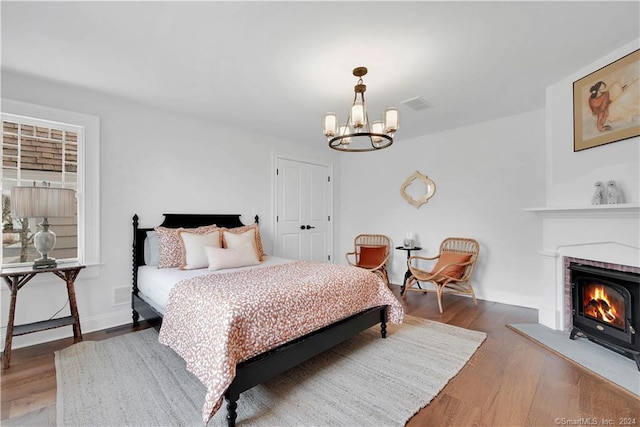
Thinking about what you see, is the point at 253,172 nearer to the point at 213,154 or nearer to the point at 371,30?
the point at 213,154

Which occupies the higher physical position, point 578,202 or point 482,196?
point 482,196

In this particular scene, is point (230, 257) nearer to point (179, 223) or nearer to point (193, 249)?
point (193, 249)

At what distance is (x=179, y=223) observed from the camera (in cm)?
350

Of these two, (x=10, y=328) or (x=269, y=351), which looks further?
(x=10, y=328)

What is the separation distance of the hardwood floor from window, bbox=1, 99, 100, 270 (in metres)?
0.91

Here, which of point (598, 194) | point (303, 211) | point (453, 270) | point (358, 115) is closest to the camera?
point (358, 115)

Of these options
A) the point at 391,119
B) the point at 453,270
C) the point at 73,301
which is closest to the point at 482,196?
the point at 453,270

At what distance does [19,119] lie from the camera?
2637 millimetres

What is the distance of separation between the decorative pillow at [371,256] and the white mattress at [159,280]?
2.06 m

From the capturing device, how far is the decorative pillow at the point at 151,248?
3.14 m

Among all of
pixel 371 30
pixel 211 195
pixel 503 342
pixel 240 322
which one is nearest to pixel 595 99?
pixel 371 30

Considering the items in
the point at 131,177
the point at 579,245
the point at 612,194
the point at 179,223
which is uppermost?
the point at 131,177

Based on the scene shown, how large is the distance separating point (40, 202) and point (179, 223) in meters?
1.29

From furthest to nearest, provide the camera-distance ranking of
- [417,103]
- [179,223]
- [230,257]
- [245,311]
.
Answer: [179,223] < [417,103] < [230,257] < [245,311]
